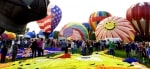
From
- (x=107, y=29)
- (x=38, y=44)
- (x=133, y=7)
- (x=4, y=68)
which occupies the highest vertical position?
(x=133, y=7)

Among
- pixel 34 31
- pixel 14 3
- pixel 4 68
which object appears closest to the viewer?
pixel 14 3

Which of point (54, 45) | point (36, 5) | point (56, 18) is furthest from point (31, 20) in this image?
point (56, 18)

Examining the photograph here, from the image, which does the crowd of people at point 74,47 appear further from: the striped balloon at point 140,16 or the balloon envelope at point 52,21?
the striped balloon at point 140,16

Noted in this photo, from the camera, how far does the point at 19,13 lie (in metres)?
2.63

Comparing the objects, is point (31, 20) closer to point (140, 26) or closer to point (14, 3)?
point (14, 3)

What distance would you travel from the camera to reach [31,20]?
2736 mm

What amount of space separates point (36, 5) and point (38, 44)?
61.2 feet

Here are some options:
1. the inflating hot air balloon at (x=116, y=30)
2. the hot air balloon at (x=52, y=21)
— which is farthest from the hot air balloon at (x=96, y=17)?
the inflating hot air balloon at (x=116, y=30)

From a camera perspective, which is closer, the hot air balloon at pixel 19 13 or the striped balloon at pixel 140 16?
the hot air balloon at pixel 19 13

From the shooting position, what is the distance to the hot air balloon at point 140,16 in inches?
1874

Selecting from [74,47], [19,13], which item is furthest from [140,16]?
[19,13]

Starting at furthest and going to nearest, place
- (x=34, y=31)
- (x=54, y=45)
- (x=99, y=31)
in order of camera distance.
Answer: (x=34, y=31) < (x=99, y=31) < (x=54, y=45)

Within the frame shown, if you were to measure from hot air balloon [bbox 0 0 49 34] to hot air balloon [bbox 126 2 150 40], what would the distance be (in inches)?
1799

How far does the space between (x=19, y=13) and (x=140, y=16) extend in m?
46.1
